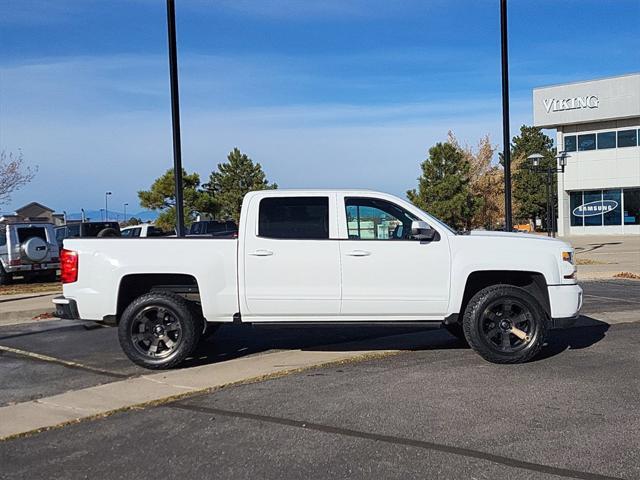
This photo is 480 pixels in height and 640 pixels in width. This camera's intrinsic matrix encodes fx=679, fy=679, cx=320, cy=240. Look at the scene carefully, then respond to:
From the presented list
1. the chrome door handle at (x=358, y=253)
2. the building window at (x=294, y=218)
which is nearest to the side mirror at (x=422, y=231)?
the chrome door handle at (x=358, y=253)

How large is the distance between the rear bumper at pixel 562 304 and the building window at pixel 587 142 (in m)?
40.3

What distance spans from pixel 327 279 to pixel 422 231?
1141 millimetres

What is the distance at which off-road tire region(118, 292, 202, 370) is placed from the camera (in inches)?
291

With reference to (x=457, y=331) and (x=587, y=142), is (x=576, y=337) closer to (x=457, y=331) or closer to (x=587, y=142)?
(x=457, y=331)

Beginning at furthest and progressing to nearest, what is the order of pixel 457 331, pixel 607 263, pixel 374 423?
pixel 607 263, pixel 457 331, pixel 374 423

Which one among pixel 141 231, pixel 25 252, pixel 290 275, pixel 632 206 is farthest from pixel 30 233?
pixel 632 206

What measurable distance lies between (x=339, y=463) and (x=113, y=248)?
4.01m

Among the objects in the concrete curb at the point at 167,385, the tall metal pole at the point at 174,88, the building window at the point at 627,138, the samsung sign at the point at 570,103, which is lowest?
the concrete curb at the point at 167,385

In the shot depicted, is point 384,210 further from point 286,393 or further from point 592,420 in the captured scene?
point 592,420

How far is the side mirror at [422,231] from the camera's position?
7.19 meters

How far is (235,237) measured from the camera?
7668 mm

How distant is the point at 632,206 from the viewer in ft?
142

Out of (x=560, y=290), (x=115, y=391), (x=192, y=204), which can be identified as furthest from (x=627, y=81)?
(x=115, y=391)

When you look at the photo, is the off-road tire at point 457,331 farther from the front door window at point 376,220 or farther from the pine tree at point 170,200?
the pine tree at point 170,200
